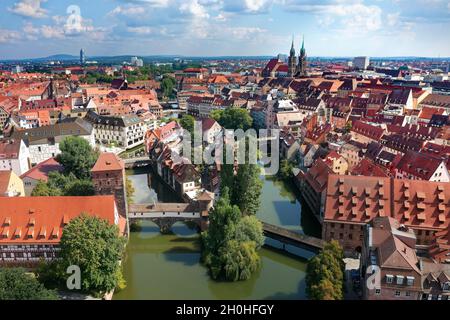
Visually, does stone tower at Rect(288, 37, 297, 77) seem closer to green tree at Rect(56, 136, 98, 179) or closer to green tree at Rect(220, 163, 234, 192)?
green tree at Rect(56, 136, 98, 179)

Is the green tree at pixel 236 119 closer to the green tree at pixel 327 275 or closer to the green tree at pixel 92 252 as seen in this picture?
the green tree at pixel 92 252

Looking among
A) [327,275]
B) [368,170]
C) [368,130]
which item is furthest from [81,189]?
[368,130]

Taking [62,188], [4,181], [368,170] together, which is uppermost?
[368,170]

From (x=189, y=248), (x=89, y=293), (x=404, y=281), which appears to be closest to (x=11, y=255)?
(x=89, y=293)

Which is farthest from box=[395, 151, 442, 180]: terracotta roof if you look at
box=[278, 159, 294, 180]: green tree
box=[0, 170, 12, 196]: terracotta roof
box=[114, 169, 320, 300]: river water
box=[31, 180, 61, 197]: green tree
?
box=[0, 170, 12, 196]: terracotta roof

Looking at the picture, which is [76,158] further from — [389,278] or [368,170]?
[389,278]

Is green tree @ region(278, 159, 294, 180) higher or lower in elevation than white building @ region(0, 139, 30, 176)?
lower
